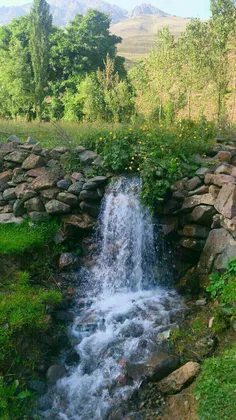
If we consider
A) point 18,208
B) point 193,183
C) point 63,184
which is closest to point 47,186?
point 63,184

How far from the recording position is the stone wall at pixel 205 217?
19.4 feet

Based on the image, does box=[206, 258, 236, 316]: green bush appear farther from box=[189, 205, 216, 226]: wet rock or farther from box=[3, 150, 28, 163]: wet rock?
box=[3, 150, 28, 163]: wet rock

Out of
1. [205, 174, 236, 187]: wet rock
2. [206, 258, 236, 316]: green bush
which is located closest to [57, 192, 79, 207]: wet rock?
[205, 174, 236, 187]: wet rock

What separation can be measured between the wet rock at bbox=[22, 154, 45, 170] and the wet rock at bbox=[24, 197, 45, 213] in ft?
2.59

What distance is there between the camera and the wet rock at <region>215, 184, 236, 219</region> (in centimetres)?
580

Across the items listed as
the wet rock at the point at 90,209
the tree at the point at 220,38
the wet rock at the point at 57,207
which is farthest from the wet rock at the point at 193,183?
the tree at the point at 220,38

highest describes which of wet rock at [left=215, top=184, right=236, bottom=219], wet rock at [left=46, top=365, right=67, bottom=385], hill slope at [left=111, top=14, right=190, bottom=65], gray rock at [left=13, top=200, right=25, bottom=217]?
hill slope at [left=111, top=14, right=190, bottom=65]

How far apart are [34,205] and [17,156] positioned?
1366 millimetres

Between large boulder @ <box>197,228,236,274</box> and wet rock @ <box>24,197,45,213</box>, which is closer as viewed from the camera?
large boulder @ <box>197,228,236,274</box>

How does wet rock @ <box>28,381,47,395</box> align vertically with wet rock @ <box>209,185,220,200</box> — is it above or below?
below

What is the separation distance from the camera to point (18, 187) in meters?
7.64

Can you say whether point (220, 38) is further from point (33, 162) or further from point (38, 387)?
point (38, 387)

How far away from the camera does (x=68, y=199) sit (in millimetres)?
7012

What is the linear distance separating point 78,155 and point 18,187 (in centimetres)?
138
